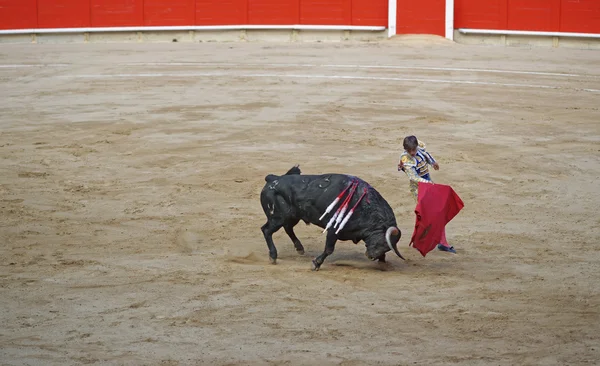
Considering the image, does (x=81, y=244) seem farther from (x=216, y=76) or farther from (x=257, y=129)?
(x=216, y=76)

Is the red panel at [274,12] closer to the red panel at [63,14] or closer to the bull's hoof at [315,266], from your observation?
the red panel at [63,14]

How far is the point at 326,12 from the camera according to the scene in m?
22.6

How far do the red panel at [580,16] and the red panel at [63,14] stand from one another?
33.8ft

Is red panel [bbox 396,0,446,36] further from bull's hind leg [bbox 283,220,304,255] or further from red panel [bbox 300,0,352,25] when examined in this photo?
bull's hind leg [bbox 283,220,304,255]

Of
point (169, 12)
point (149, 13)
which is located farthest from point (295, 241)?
point (149, 13)

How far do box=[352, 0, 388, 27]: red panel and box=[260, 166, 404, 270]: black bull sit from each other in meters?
15.1

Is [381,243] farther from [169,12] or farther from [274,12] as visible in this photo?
[169,12]

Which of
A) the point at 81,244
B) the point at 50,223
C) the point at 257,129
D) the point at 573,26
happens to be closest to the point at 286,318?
the point at 81,244

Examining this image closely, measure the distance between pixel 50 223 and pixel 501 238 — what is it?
399 centimetres

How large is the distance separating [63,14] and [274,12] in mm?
4717

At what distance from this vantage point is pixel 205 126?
525 inches

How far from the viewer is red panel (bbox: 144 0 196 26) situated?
75.2 ft

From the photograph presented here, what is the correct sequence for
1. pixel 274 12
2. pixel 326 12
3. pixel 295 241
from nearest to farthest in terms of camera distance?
1. pixel 295 241
2. pixel 326 12
3. pixel 274 12

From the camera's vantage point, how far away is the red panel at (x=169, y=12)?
22.9m
